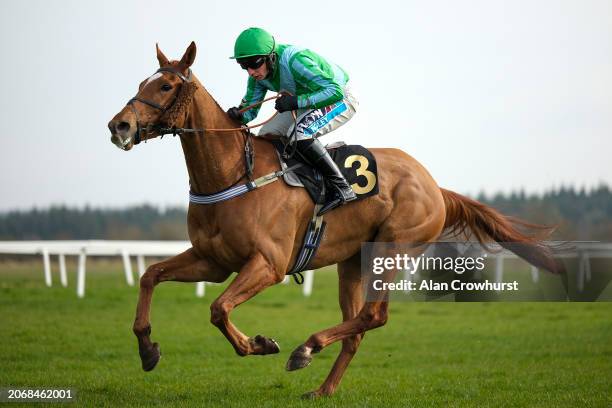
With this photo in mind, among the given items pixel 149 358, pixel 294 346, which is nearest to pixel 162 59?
pixel 149 358

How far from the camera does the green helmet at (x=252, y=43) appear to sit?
20.9 feet

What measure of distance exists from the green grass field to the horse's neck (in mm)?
1602

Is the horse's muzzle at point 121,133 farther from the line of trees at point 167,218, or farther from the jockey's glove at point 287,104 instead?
the line of trees at point 167,218

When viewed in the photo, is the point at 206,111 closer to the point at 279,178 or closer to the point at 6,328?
the point at 279,178

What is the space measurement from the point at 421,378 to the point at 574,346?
9.78ft

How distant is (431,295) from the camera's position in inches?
311

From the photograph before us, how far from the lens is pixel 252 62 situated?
6.49m

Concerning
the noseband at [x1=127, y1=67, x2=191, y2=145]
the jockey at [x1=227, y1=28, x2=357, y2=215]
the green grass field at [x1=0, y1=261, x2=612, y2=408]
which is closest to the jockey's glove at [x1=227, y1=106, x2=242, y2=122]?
the jockey at [x1=227, y1=28, x2=357, y2=215]

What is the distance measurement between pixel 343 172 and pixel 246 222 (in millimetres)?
1043

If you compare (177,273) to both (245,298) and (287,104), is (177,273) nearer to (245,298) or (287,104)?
(245,298)

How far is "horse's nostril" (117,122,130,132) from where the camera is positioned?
5.79 metres

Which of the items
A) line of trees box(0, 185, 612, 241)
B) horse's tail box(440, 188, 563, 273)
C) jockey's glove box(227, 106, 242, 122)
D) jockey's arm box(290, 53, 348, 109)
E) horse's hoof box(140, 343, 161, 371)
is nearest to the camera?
horse's hoof box(140, 343, 161, 371)

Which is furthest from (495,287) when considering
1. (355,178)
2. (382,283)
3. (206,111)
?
(206,111)

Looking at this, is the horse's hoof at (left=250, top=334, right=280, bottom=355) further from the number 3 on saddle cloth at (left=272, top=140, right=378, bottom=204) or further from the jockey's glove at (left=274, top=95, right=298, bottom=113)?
the jockey's glove at (left=274, top=95, right=298, bottom=113)
